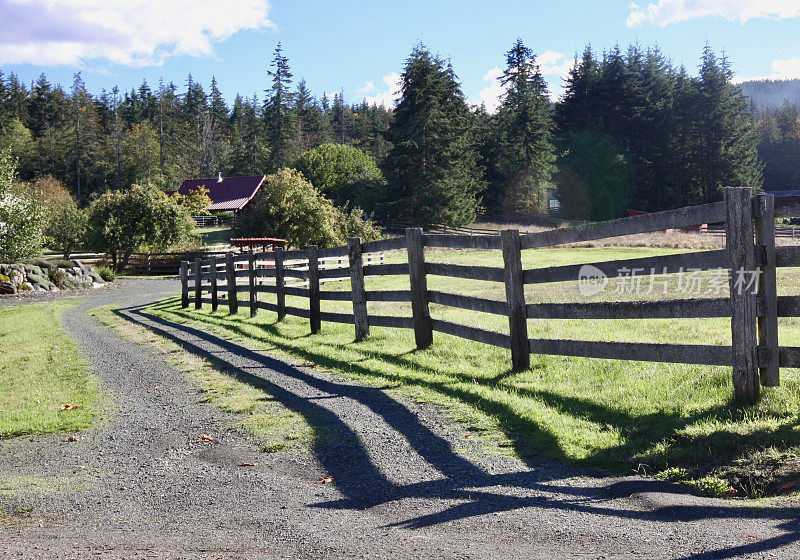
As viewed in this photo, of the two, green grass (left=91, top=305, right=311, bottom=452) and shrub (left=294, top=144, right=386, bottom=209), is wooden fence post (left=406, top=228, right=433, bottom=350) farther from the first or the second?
shrub (left=294, top=144, right=386, bottom=209)

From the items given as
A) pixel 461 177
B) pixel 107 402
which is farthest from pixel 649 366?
pixel 461 177

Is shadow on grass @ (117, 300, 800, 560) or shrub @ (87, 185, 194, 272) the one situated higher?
shrub @ (87, 185, 194, 272)

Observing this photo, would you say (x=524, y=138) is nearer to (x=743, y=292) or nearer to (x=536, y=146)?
(x=536, y=146)

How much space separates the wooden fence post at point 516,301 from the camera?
24.3 feet

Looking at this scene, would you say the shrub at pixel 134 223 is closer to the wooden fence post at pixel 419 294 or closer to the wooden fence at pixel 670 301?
the wooden fence post at pixel 419 294

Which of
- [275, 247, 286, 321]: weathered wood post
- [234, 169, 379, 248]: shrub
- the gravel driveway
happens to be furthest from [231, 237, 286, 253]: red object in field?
the gravel driveway

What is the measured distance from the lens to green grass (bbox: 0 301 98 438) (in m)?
6.94

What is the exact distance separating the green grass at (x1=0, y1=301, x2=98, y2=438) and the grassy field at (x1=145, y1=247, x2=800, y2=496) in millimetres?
3172

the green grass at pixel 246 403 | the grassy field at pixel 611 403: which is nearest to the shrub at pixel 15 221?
the green grass at pixel 246 403

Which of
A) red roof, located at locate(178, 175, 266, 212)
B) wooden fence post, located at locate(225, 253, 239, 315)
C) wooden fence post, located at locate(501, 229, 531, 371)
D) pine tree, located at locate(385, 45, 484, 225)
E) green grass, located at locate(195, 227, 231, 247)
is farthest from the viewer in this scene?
red roof, located at locate(178, 175, 266, 212)

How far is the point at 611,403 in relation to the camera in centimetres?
608

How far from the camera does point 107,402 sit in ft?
25.7

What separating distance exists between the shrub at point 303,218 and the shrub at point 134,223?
7007mm

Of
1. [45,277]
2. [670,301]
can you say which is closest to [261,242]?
[45,277]
